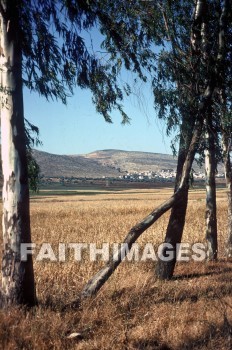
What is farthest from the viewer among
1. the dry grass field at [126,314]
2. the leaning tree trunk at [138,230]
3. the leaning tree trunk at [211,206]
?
the leaning tree trunk at [211,206]

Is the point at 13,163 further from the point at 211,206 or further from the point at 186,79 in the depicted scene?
the point at 211,206

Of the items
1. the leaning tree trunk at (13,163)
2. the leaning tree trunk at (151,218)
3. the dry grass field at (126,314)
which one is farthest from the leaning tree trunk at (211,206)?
the leaning tree trunk at (13,163)

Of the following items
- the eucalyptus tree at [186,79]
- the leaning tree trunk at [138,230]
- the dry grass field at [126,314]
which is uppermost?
the eucalyptus tree at [186,79]

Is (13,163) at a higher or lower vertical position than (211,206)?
higher

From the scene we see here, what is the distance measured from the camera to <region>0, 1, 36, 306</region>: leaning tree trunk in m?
5.31

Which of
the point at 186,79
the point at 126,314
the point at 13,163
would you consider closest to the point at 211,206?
the point at 186,79

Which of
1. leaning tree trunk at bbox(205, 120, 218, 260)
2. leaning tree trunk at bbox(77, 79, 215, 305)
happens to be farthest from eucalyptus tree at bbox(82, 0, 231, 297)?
leaning tree trunk at bbox(205, 120, 218, 260)

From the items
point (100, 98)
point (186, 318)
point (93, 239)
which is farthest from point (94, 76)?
point (93, 239)

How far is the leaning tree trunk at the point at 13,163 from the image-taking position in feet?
17.4

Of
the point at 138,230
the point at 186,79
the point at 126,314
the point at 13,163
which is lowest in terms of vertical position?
the point at 126,314

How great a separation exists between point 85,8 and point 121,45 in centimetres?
120

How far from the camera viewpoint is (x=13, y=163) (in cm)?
533

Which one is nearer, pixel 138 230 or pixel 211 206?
pixel 138 230

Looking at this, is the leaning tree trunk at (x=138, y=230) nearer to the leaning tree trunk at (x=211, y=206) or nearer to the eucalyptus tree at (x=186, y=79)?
the eucalyptus tree at (x=186, y=79)
